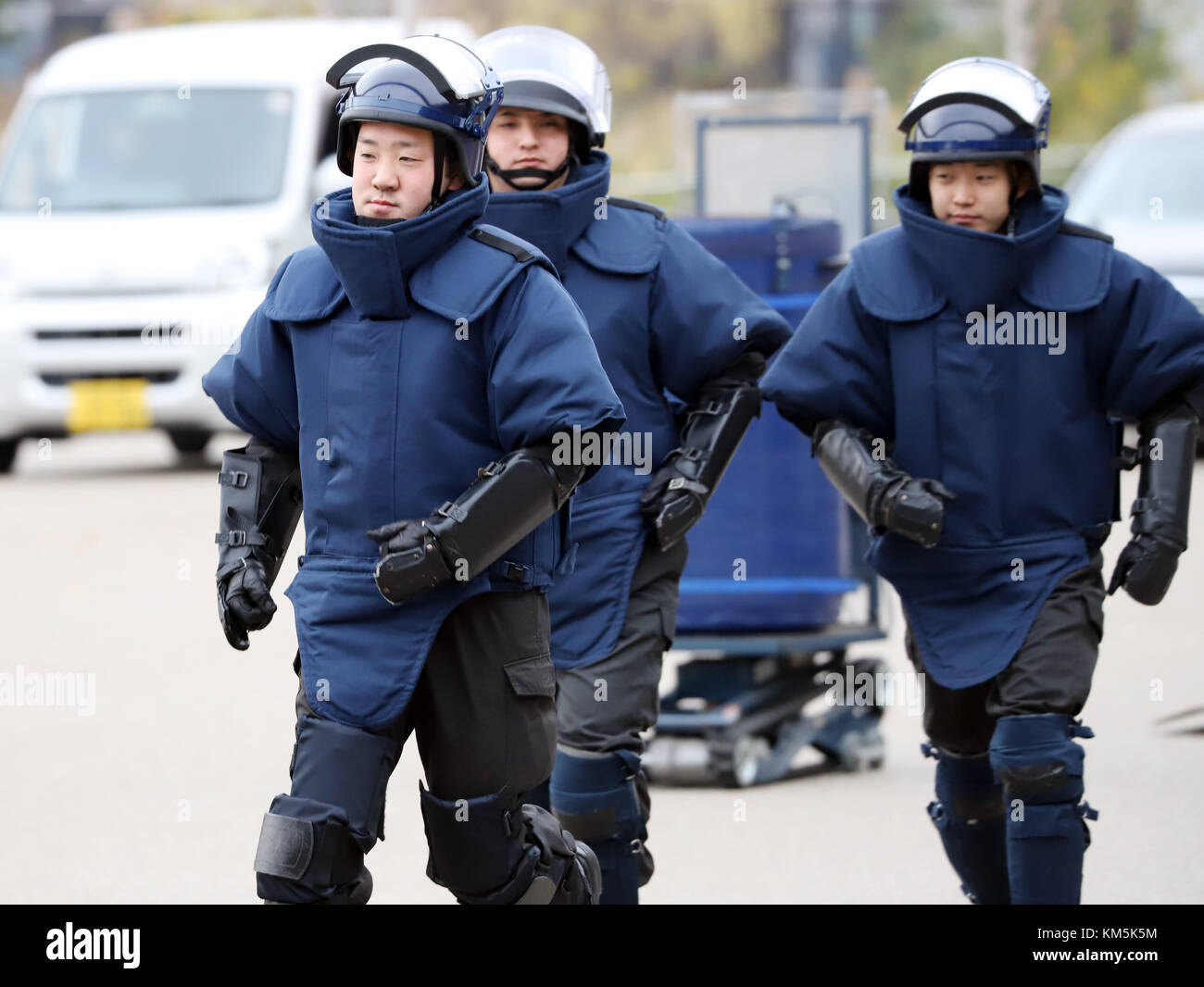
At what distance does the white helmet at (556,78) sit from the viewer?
5094mm

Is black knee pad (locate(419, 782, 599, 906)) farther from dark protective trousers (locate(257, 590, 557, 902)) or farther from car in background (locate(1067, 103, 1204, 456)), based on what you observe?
car in background (locate(1067, 103, 1204, 456))

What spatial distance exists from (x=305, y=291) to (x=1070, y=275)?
164cm

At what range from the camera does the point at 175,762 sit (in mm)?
7211

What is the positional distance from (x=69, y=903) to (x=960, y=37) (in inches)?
1447

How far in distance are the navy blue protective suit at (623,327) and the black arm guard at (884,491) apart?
384mm

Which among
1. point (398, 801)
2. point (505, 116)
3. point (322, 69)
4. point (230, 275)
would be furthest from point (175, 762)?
point (322, 69)

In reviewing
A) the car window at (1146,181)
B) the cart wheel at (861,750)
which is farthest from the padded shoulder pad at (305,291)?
the car window at (1146,181)

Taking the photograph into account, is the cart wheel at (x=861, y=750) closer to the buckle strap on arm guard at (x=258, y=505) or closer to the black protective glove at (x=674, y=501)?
the black protective glove at (x=674, y=501)

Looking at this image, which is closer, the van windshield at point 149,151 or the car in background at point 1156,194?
the car in background at point 1156,194

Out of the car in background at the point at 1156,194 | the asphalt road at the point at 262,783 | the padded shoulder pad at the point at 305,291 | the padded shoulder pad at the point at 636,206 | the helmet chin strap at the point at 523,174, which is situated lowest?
the asphalt road at the point at 262,783

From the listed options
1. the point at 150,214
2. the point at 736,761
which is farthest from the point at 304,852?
the point at 150,214
